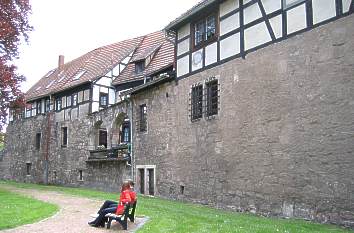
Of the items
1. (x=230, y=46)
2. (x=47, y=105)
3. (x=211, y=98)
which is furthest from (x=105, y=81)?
(x=230, y=46)

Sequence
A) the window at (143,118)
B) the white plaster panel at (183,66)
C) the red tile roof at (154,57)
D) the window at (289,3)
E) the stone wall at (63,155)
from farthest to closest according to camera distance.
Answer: the stone wall at (63,155), the red tile roof at (154,57), the window at (143,118), the white plaster panel at (183,66), the window at (289,3)

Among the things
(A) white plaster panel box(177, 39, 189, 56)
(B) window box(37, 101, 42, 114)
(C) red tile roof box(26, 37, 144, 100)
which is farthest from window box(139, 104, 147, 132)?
(B) window box(37, 101, 42, 114)

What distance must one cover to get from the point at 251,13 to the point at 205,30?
9.27 feet

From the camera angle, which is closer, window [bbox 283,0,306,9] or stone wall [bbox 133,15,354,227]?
stone wall [bbox 133,15,354,227]

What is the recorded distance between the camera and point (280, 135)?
1302cm

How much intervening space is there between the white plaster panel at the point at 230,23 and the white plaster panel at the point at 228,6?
0.26m

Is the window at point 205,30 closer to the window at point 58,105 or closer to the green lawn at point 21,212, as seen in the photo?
the green lawn at point 21,212

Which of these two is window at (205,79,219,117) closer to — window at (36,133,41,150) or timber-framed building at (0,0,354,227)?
timber-framed building at (0,0,354,227)

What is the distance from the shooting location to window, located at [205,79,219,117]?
Result: 16.1 metres

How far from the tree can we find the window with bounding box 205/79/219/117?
8618 mm

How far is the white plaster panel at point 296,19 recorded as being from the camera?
12297 mm

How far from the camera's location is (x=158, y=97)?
19.9 metres

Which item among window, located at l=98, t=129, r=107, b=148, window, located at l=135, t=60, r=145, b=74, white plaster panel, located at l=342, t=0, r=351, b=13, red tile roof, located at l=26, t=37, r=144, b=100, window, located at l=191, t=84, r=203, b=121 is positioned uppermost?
red tile roof, located at l=26, t=37, r=144, b=100

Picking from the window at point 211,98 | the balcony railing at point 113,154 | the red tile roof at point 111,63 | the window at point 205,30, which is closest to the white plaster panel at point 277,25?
the window at point 205,30
